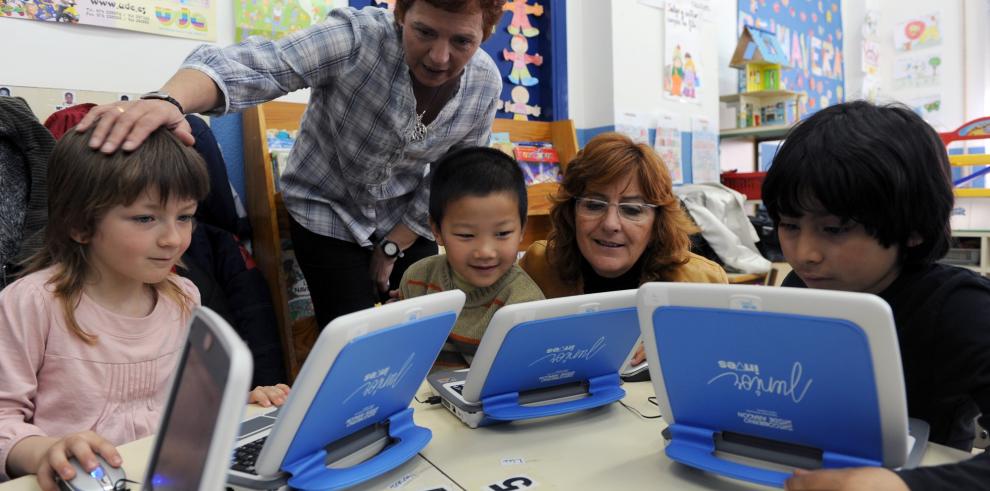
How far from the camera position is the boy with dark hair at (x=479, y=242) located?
133cm

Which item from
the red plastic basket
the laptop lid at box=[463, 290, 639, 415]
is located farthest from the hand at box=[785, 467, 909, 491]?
the red plastic basket

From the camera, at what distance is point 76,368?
102cm

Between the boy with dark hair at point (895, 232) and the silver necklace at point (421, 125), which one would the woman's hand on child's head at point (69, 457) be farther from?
the silver necklace at point (421, 125)

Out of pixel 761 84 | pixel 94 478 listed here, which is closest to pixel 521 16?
pixel 761 84

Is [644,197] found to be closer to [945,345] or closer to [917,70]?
[945,345]

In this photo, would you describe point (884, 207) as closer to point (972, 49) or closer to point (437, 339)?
point (437, 339)

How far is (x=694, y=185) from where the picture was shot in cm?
340

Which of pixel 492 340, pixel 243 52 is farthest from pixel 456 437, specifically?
pixel 243 52

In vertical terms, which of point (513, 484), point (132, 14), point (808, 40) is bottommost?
point (513, 484)

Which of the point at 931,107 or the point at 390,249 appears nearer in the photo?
the point at 390,249

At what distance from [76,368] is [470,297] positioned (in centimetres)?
70

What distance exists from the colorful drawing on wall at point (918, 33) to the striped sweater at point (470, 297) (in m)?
5.23

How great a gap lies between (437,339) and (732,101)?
3.86 m

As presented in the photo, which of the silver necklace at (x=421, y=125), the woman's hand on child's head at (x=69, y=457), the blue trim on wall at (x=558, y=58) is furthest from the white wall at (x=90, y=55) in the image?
the blue trim on wall at (x=558, y=58)
